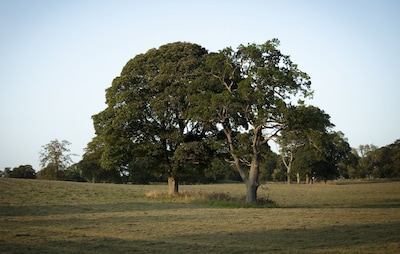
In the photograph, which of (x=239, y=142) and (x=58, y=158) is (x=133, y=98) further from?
(x=58, y=158)

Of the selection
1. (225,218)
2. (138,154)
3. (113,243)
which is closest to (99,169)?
(138,154)

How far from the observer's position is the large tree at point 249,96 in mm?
32250

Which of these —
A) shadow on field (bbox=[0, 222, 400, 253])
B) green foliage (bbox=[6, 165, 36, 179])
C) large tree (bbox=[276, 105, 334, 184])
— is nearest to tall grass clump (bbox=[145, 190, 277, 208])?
large tree (bbox=[276, 105, 334, 184])

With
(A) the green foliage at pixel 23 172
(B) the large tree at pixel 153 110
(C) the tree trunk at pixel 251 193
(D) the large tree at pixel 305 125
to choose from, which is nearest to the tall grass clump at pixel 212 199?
(C) the tree trunk at pixel 251 193

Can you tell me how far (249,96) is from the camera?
32.5m

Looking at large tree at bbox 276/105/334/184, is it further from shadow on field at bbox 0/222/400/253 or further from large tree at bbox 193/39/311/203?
shadow on field at bbox 0/222/400/253

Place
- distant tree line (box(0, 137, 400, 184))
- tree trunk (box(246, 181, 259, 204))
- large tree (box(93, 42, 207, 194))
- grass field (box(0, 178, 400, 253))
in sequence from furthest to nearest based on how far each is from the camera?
distant tree line (box(0, 137, 400, 184)) → large tree (box(93, 42, 207, 194)) → tree trunk (box(246, 181, 259, 204)) → grass field (box(0, 178, 400, 253))

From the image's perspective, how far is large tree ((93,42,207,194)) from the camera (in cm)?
3641

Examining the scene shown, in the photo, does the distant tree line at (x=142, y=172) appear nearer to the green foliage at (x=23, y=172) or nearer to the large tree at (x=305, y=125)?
the green foliage at (x=23, y=172)

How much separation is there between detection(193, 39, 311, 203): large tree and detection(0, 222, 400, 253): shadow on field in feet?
52.5

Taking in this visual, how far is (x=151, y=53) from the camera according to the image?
1548 inches

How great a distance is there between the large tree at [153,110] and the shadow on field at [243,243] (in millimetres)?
20491

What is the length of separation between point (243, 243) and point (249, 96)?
63.6 feet

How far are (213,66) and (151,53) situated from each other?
311 inches
